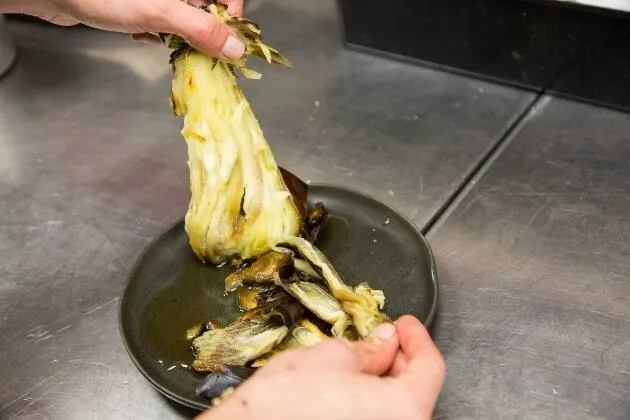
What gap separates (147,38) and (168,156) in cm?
30

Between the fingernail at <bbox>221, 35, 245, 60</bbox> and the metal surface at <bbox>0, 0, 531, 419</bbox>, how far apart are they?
1.31 ft

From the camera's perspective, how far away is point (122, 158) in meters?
1.50

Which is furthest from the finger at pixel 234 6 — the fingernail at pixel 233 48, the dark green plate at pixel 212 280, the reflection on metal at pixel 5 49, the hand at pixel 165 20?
the reflection on metal at pixel 5 49

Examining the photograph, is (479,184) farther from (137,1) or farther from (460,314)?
(137,1)

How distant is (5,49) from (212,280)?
3.72 feet

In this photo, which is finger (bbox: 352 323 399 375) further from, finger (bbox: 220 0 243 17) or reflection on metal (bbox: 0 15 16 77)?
reflection on metal (bbox: 0 15 16 77)

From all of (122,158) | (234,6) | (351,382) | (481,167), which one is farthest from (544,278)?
(122,158)

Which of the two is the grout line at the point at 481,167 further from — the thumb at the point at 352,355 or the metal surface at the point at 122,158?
the thumb at the point at 352,355

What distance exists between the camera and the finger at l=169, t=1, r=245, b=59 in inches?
38.2

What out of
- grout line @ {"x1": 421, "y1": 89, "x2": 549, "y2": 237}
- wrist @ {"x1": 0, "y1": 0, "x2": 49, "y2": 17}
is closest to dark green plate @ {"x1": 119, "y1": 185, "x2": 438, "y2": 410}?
grout line @ {"x1": 421, "y1": 89, "x2": 549, "y2": 237}

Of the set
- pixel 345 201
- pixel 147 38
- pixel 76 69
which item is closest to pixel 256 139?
pixel 345 201

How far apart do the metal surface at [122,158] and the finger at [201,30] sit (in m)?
0.41

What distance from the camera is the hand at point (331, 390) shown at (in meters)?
0.64

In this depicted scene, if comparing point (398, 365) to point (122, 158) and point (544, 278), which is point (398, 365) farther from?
point (122, 158)
